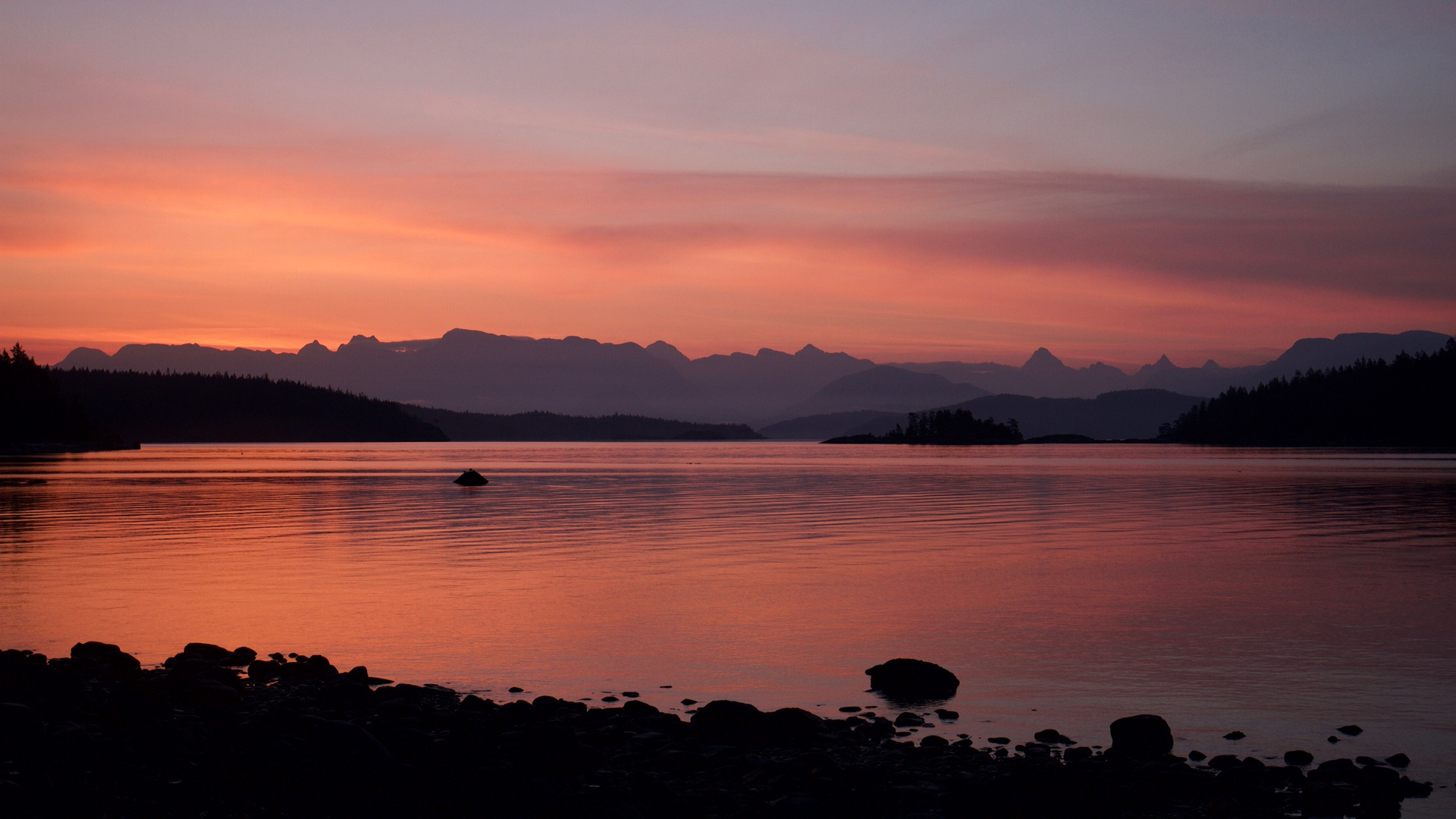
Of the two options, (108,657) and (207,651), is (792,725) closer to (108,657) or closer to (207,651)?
(207,651)

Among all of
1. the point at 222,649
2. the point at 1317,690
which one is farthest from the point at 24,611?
the point at 1317,690

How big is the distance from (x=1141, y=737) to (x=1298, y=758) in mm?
1774

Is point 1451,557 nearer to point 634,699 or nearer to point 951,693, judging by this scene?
point 951,693

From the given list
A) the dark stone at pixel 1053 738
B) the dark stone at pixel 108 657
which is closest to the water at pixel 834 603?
the dark stone at pixel 1053 738

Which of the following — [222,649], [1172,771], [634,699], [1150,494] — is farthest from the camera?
[1150,494]

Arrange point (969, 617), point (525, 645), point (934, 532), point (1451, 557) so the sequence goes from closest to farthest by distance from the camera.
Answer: point (525, 645), point (969, 617), point (1451, 557), point (934, 532)

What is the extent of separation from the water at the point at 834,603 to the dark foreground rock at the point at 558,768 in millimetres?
1451

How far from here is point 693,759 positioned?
12562mm

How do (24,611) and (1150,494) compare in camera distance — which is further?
(1150,494)

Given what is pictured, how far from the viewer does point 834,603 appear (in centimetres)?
2472

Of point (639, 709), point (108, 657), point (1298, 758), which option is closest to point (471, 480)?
point (108, 657)

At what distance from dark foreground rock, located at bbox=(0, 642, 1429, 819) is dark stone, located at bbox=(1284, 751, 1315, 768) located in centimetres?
45

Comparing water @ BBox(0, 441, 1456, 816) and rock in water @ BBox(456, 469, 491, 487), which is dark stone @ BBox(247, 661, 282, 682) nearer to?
water @ BBox(0, 441, 1456, 816)

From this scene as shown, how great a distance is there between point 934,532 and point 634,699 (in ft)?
93.4
